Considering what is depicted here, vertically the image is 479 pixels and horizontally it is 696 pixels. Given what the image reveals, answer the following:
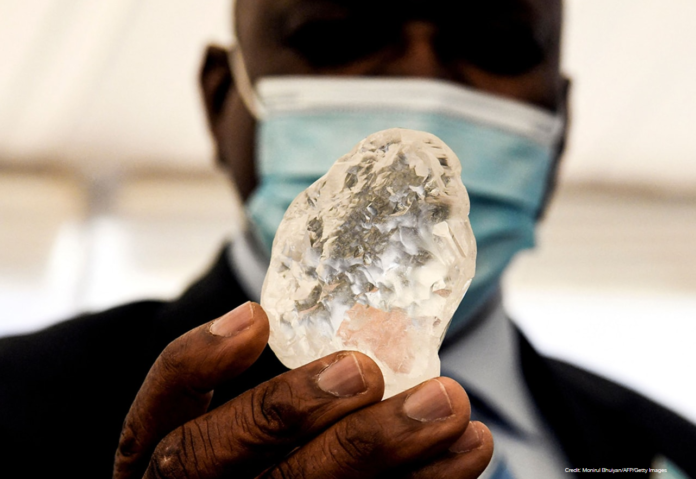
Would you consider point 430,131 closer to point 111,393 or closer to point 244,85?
point 244,85

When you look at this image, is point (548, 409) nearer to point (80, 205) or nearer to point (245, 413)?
point (245, 413)

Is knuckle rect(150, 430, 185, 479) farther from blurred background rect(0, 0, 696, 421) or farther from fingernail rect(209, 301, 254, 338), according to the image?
blurred background rect(0, 0, 696, 421)

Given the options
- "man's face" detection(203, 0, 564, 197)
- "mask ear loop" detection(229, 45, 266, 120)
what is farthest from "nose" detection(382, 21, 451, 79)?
"mask ear loop" detection(229, 45, 266, 120)

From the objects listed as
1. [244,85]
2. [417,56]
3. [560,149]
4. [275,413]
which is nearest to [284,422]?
[275,413]

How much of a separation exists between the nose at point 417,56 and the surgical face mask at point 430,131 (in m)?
0.04

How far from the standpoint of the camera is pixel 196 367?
547 millimetres

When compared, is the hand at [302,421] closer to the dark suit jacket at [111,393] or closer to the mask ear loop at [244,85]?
the dark suit jacket at [111,393]

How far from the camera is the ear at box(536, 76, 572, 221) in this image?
1.37 m

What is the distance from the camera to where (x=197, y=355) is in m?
0.54

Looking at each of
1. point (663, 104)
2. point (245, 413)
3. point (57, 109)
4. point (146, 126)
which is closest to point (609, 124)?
point (663, 104)

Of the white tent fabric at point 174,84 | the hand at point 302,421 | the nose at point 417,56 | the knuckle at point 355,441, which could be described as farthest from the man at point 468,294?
the white tent fabric at point 174,84

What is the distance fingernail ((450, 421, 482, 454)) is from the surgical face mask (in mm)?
566

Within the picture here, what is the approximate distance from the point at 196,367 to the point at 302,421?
0.11m

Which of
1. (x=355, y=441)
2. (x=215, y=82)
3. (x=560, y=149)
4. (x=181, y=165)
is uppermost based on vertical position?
Answer: (x=355, y=441)
